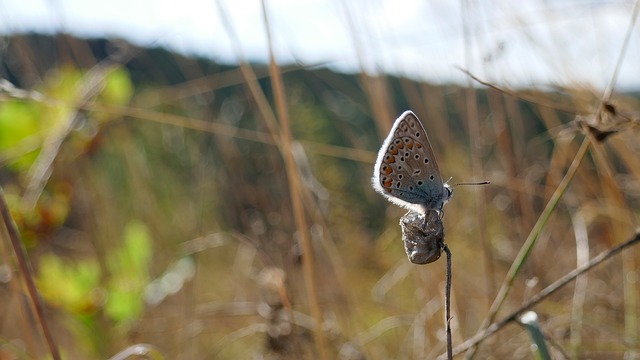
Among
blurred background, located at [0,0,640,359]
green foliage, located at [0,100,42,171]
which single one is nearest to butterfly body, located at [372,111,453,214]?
blurred background, located at [0,0,640,359]

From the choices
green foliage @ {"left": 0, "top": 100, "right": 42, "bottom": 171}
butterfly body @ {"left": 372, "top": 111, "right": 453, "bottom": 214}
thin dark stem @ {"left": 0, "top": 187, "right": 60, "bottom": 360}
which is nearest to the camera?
butterfly body @ {"left": 372, "top": 111, "right": 453, "bottom": 214}

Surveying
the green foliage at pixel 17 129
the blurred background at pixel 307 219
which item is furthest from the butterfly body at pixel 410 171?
the green foliage at pixel 17 129

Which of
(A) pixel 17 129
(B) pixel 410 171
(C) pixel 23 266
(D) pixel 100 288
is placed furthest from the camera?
(D) pixel 100 288

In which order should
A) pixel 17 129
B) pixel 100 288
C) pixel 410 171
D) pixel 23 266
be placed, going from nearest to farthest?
pixel 410 171, pixel 23 266, pixel 17 129, pixel 100 288

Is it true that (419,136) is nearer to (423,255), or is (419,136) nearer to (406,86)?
(423,255)

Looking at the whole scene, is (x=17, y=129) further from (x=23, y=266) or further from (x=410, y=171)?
(x=410, y=171)

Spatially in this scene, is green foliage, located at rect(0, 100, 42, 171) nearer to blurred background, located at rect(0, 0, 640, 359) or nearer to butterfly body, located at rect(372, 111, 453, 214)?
blurred background, located at rect(0, 0, 640, 359)

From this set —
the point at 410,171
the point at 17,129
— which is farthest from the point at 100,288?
the point at 410,171

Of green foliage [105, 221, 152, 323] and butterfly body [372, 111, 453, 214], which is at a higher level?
butterfly body [372, 111, 453, 214]

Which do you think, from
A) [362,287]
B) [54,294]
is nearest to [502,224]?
[362,287]
